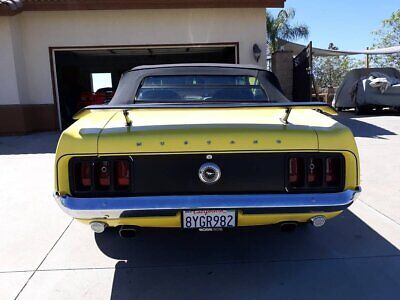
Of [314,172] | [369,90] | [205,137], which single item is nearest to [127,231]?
[205,137]

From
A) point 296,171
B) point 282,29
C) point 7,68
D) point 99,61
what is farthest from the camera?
point 282,29

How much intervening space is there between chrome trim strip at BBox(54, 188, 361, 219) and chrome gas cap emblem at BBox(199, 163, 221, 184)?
111 millimetres

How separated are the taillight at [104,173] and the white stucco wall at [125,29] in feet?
28.6

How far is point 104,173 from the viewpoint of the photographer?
8.30 ft

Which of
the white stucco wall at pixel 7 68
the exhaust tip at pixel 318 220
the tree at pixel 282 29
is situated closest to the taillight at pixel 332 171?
the exhaust tip at pixel 318 220

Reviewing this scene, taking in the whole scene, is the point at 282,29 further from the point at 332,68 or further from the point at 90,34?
the point at 332,68

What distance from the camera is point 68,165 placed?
249 cm

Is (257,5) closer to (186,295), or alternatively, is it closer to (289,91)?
(289,91)

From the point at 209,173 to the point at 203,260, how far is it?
912 millimetres

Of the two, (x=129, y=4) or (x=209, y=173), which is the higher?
(x=129, y=4)

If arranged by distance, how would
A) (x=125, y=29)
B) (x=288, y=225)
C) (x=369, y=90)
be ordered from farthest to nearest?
1. (x=369, y=90)
2. (x=125, y=29)
3. (x=288, y=225)

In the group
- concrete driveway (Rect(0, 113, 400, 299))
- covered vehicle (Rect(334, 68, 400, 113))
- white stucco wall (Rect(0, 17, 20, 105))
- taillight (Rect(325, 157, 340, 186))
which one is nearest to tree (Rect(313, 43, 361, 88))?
covered vehicle (Rect(334, 68, 400, 113))

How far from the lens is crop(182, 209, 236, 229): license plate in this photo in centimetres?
249

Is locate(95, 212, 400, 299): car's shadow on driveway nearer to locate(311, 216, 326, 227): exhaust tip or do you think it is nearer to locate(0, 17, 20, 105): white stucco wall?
locate(311, 216, 326, 227): exhaust tip
